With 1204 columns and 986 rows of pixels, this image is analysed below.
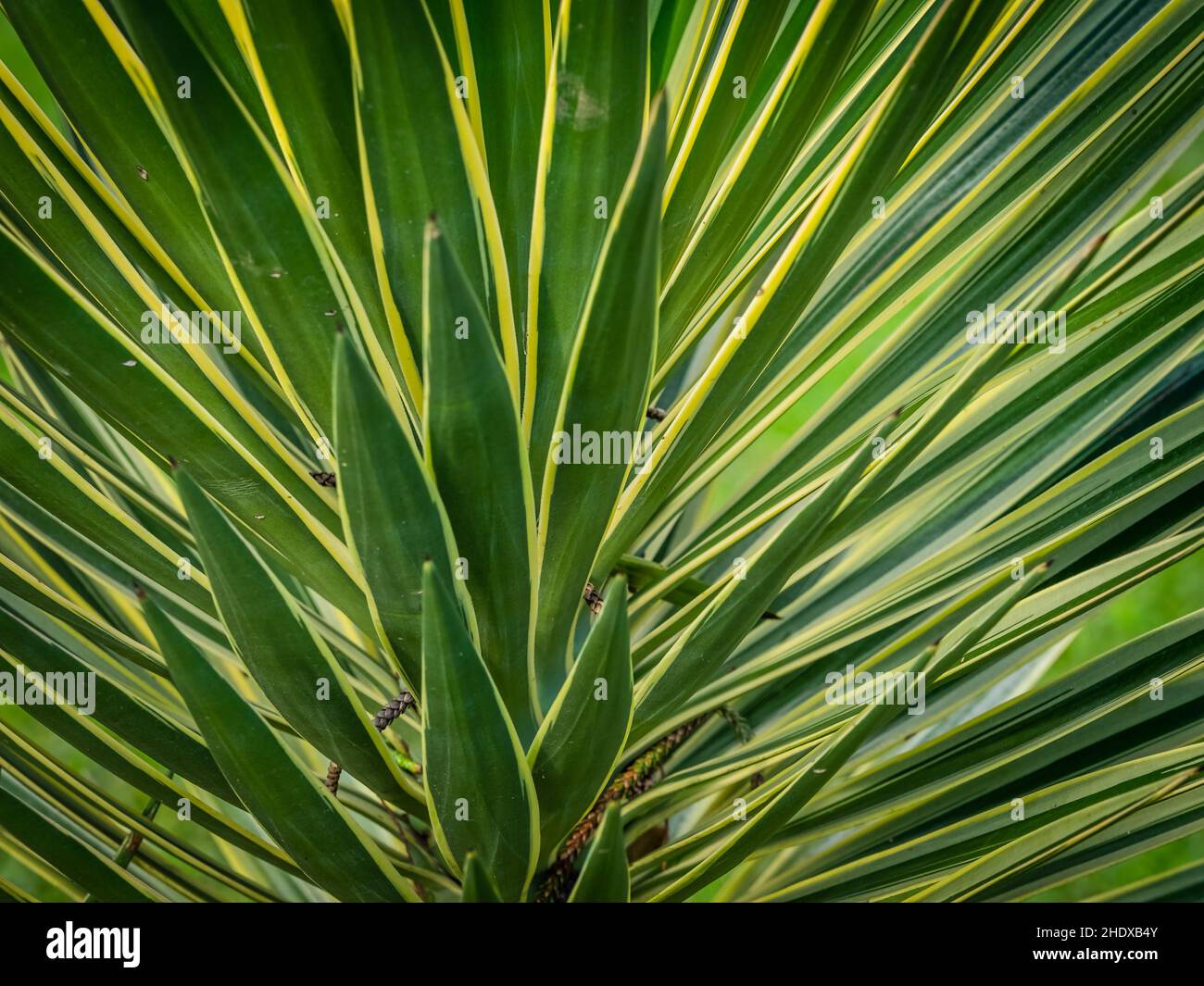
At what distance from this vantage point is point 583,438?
549 mm

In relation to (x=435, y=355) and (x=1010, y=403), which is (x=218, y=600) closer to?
(x=435, y=355)

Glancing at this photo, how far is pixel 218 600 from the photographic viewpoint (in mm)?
504

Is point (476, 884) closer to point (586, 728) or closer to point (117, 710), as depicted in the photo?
point (586, 728)

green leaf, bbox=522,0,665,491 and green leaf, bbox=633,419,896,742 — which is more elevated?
green leaf, bbox=522,0,665,491

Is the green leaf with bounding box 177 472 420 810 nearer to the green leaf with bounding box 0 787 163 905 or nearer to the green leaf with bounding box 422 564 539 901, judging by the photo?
the green leaf with bounding box 422 564 539 901

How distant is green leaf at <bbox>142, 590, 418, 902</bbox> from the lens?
49 cm

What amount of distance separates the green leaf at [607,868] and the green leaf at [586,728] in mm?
41

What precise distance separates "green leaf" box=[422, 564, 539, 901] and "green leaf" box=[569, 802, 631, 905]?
5cm

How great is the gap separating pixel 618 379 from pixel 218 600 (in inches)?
9.1

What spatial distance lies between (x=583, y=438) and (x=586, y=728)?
16cm

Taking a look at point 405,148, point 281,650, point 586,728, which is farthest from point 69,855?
point 405,148

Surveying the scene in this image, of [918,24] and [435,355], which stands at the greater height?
[918,24]

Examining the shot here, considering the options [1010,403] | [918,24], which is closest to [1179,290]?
[1010,403]

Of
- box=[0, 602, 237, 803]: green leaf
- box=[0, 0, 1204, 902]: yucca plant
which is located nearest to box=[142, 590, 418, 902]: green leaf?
box=[0, 0, 1204, 902]: yucca plant
